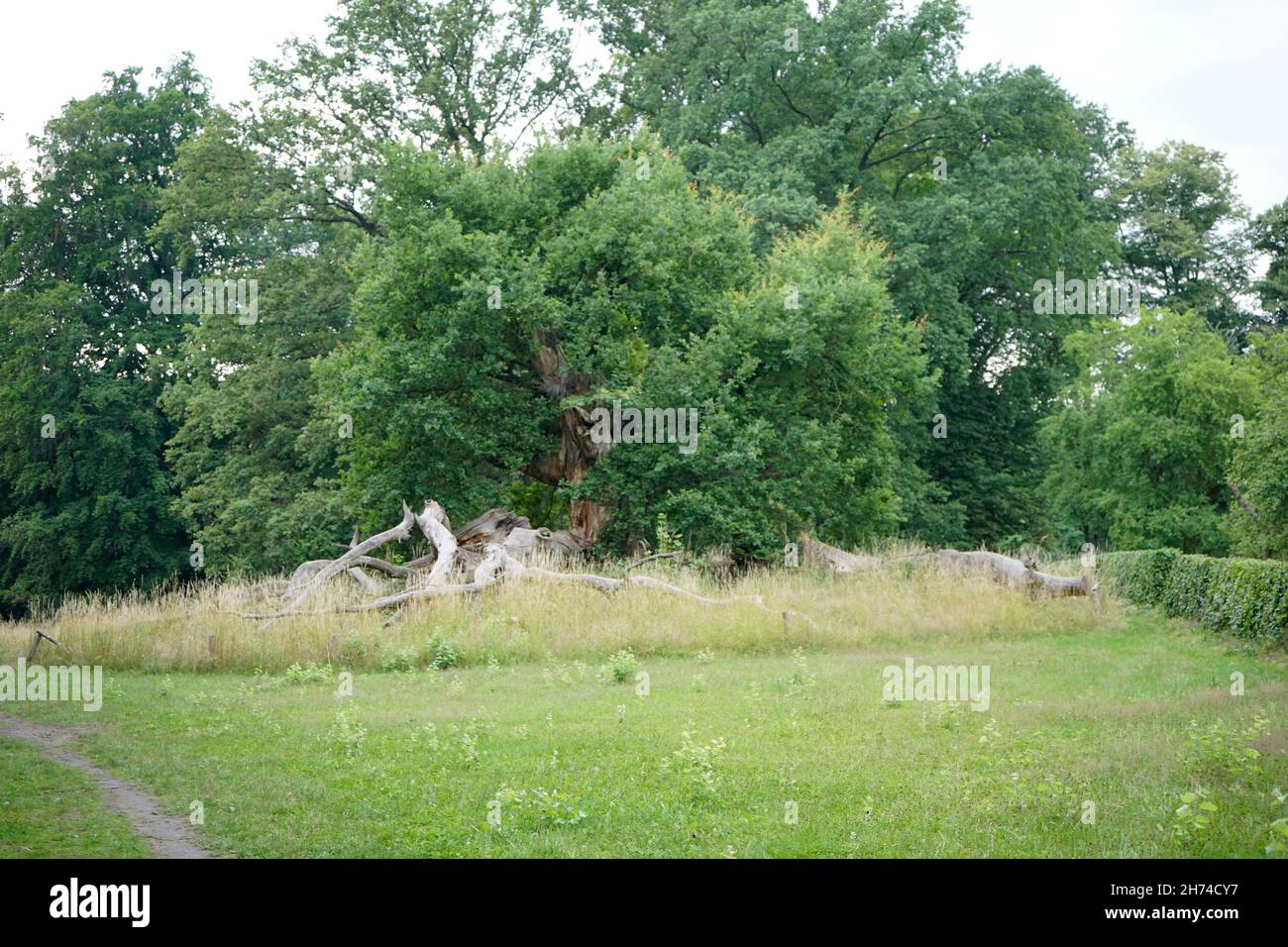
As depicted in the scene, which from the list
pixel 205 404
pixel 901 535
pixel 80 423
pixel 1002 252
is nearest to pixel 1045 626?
pixel 901 535

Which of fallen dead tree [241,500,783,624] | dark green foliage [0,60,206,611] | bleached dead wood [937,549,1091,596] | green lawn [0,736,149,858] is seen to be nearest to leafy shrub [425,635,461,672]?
fallen dead tree [241,500,783,624]

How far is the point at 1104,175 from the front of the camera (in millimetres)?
52500

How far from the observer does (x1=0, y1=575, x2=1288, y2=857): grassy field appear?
8.63 m

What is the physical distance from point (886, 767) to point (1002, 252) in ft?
118

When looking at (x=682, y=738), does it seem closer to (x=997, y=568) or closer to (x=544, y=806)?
(x=544, y=806)

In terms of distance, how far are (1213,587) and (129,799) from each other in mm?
18864

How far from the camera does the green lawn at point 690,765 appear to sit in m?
8.51

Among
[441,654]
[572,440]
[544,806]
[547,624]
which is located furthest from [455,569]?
[544,806]

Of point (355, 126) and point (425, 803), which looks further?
point (355, 126)

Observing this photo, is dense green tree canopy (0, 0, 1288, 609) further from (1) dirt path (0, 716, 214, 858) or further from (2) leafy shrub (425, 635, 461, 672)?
(1) dirt path (0, 716, 214, 858)

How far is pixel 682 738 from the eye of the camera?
12180 millimetres

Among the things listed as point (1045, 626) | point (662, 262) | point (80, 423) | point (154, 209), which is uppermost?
point (154, 209)

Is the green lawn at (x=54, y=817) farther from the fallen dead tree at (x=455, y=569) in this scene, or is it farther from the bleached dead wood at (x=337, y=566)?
the bleached dead wood at (x=337, y=566)
